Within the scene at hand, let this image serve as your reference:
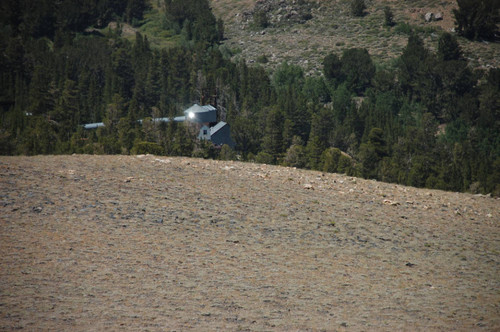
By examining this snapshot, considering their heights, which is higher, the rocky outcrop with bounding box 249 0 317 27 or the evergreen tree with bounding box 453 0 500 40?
the rocky outcrop with bounding box 249 0 317 27

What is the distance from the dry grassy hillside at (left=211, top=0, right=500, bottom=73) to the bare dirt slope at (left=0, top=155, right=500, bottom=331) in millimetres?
133576

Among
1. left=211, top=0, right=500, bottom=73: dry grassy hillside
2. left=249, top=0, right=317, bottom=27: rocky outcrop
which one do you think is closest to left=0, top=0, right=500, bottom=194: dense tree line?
left=211, top=0, right=500, bottom=73: dry grassy hillside

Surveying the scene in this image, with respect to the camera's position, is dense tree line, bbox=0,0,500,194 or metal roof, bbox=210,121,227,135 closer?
dense tree line, bbox=0,0,500,194

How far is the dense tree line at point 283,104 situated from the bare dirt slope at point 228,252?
47272 millimetres

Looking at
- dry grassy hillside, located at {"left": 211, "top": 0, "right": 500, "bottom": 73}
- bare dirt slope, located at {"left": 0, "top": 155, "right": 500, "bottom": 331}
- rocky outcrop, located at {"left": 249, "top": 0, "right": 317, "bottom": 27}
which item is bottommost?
bare dirt slope, located at {"left": 0, "top": 155, "right": 500, "bottom": 331}

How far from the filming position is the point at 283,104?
376 ft

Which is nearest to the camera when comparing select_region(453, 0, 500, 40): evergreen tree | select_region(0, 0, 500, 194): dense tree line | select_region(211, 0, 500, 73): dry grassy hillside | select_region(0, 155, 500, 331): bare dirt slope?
select_region(0, 155, 500, 331): bare dirt slope

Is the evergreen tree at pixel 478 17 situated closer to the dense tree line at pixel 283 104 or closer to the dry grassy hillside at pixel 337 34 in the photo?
the dry grassy hillside at pixel 337 34

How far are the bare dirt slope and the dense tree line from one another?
4727cm

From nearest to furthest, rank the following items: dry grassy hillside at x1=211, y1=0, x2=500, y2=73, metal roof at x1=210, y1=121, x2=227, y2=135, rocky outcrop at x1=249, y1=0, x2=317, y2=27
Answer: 1. metal roof at x1=210, y1=121, x2=227, y2=135
2. dry grassy hillside at x1=211, y1=0, x2=500, y2=73
3. rocky outcrop at x1=249, y1=0, x2=317, y2=27

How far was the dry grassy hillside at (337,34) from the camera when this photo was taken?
6043 inches

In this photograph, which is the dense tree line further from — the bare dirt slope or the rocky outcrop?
the bare dirt slope

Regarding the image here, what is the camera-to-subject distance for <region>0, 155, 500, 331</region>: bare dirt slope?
37.3ft

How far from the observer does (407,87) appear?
132500 mm
